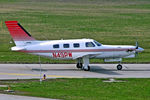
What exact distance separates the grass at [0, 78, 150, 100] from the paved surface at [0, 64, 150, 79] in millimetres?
1898

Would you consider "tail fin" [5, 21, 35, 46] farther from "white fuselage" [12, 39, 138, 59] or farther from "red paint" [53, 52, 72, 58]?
"red paint" [53, 52, 72, 58]

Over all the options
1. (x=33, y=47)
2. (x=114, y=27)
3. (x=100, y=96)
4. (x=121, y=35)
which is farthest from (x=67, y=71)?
(x=114, y=27)

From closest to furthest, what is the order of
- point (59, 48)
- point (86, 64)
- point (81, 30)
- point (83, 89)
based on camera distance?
point (83, 89) < point (86, 64) < point (59, 48) < point (81, 30)

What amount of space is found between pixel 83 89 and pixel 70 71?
7263 millimetres

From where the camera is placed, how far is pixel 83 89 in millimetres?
24297

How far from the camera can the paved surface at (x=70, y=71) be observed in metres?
29.4

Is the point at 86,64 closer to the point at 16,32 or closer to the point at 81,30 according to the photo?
the point at 16,32

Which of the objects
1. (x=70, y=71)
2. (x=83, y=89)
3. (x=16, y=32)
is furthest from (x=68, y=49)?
(x=83, y=89)

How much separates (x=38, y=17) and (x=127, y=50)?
158 ft

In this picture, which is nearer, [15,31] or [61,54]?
[15,31]

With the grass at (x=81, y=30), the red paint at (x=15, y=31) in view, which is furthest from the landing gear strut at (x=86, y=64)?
the red paint at (x=15, y=31)

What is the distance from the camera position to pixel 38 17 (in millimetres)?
78688

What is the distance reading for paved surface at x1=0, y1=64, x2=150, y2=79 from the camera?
1157 inches

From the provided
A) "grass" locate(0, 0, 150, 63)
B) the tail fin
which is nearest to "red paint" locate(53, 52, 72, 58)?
the tail fin
